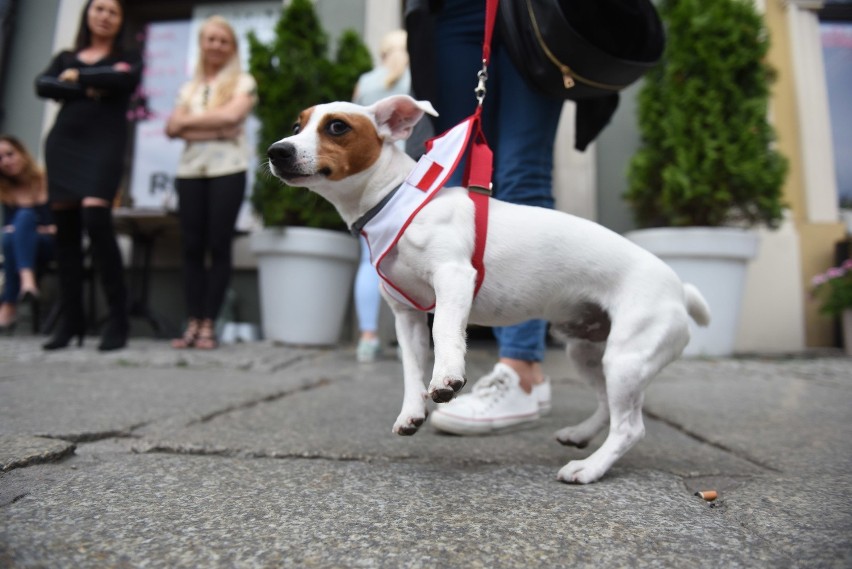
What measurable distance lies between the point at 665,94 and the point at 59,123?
384 cm

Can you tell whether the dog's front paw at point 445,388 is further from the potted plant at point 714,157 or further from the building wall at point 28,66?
the building wall at point 28,66

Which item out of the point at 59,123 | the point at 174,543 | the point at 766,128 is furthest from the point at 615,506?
the point at 766,128

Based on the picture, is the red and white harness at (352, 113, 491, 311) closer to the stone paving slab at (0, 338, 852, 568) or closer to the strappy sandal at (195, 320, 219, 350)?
the stone paving slab at (0, 338, 852, 568)

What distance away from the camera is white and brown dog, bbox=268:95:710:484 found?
3.95 feet

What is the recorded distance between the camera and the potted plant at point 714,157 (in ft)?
12.0

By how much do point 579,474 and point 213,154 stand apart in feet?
10.1

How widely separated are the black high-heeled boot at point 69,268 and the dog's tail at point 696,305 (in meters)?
3.28

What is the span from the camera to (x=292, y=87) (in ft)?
12.7

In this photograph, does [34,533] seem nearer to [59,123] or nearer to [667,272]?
[667,272]

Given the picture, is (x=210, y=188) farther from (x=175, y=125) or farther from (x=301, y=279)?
(x=301, y=279)

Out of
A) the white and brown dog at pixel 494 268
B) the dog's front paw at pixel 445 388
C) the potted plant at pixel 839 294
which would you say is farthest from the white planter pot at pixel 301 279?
the potted plant at pixel 839 294

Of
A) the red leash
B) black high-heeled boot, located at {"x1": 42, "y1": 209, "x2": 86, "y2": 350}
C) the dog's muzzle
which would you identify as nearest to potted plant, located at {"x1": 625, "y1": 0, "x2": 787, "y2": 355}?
the red leash

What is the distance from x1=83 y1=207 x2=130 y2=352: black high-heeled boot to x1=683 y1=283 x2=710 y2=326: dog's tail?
299cm

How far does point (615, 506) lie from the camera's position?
100 centimetres
